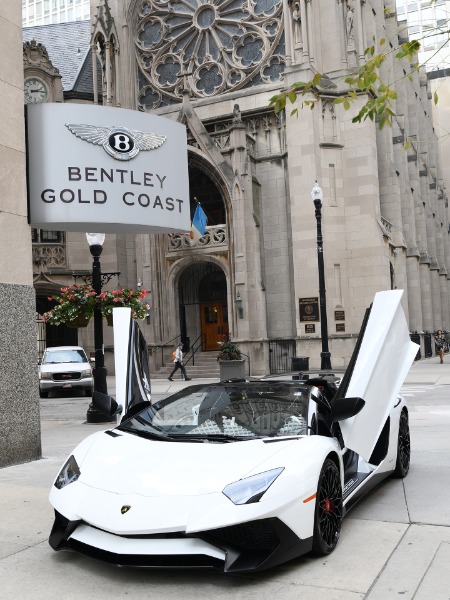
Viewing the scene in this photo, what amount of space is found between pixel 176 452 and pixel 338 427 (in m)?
1.55

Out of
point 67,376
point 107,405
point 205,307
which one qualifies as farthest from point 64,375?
point 107,405

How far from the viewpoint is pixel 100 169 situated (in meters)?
9.45

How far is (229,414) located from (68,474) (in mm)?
1335

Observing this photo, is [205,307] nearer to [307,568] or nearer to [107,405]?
[107,405]

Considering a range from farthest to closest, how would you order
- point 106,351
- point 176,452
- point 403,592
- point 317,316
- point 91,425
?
point 106,351 < point 317,316 < point 91,425 < point 176,452 < point 403,592

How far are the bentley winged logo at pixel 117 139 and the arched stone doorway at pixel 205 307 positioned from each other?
74.0 feet

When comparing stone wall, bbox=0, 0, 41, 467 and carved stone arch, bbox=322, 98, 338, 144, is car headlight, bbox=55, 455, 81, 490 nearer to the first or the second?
stone wall, bbox=0, 0, 41, 467

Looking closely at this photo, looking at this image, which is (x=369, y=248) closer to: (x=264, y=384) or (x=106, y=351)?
(x=106, y=351)

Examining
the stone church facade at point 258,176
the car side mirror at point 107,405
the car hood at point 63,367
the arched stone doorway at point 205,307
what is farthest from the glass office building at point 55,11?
the car side mirror at point 107,405

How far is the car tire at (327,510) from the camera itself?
457cm

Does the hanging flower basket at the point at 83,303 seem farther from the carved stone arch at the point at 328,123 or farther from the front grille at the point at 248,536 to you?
the carved stone arch at the point at 328,123

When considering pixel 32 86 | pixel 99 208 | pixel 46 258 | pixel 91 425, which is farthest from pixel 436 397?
pixel 32 86

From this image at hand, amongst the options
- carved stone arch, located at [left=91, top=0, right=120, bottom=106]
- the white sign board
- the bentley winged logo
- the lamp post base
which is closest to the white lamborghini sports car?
the white sign board

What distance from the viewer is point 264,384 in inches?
239
